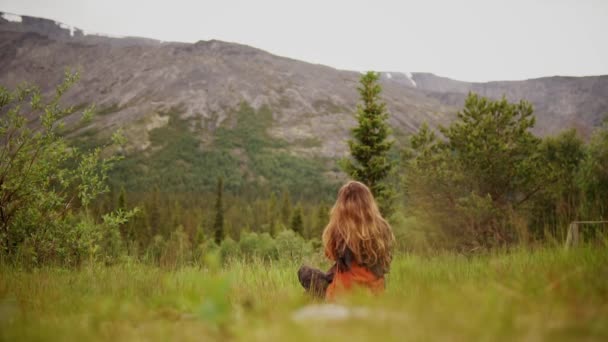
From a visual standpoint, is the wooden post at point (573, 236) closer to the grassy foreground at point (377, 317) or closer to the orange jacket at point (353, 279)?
the grassy foreground at point (377, 317)

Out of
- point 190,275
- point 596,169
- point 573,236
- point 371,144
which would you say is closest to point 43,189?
point 190,275

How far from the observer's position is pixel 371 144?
23.2 m

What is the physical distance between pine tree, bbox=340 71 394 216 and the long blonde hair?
17973 mm

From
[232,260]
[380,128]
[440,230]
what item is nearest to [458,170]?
[440,230]

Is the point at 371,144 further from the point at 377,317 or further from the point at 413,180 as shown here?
the point at 377,317

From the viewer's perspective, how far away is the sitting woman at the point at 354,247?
13.5ft

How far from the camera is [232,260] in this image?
6445 millimetres

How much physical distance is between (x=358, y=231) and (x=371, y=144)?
19.5 meters

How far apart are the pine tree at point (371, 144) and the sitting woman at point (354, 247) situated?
59.1 feet

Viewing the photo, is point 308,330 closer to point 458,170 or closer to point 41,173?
point 41,173

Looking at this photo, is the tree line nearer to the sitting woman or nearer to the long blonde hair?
the sitting woman

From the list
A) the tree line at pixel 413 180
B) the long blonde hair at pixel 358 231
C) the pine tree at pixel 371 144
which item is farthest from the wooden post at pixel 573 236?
the pine tree at pixel 371 144

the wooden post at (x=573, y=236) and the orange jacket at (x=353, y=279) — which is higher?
the wooden post at (x=573, y=236)

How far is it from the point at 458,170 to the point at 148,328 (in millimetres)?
26204
